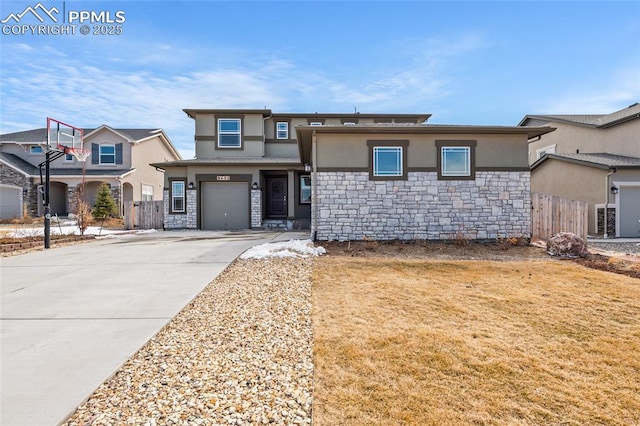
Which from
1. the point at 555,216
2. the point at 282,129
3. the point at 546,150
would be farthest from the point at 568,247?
the point at 282,129

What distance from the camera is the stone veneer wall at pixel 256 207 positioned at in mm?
17453

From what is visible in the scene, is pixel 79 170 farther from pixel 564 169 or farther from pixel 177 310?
pixel 564 169

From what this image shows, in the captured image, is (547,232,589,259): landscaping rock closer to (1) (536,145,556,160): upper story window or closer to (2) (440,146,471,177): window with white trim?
(2) (440,146,471,177): window with white trim

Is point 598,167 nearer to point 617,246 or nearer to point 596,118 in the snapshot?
point 617,246

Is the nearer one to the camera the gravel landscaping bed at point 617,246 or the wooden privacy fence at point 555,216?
the gravel landscaping bed at point 617,246

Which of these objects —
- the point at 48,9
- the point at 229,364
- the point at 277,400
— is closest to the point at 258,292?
the point at 229,364

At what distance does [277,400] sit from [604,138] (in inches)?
873

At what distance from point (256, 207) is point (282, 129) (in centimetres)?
575

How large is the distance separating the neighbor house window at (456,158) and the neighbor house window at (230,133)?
11879mm

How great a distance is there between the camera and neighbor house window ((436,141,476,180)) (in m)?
11.8

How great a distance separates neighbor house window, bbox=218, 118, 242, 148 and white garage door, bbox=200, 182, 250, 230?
300cm

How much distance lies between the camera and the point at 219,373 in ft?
9.73

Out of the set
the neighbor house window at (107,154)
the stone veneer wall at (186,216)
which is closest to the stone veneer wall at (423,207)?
the stone veneer wall at (186,216)

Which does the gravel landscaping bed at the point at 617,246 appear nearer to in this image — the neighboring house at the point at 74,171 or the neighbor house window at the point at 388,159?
the neighbor house window at the point at 388,159
